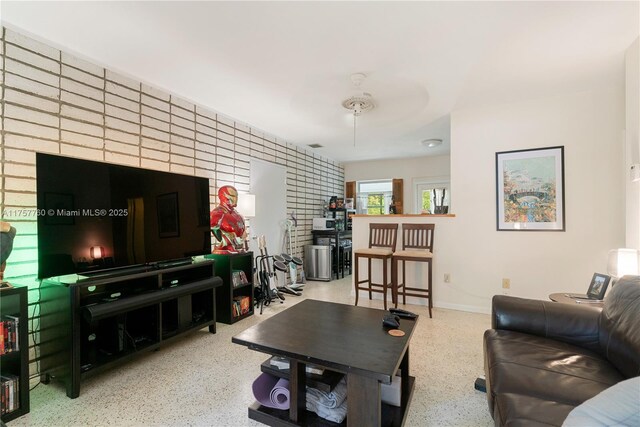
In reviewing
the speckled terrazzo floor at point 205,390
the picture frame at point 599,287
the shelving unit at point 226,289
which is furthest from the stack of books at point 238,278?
the picture frame at point 599,287

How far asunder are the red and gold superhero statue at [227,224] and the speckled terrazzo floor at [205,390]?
961 millimetres

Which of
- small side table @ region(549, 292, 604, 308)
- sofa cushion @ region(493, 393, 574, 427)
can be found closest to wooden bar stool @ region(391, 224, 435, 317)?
small side table @ region(549, 292, 604, 308)

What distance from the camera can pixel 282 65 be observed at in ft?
7.78

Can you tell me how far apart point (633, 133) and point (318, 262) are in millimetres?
4209

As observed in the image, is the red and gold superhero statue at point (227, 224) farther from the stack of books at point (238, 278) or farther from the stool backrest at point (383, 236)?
the stool backrest at point (383, 236)

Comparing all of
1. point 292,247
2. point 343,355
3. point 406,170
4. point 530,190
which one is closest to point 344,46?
point 343,355

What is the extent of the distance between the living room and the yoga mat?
0.45 ft

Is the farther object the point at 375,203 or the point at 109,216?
the point at 375,203

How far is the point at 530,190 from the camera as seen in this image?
317 cm

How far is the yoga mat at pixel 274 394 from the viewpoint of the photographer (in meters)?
1.57

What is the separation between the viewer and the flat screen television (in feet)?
5.98

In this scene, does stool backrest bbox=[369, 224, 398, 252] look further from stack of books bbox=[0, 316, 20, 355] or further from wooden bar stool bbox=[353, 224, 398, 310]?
stack of books bbox=[0, 316, 20, 355]

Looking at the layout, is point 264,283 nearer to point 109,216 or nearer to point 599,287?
point 109,216

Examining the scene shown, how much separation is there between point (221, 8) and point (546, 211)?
3.65 m
